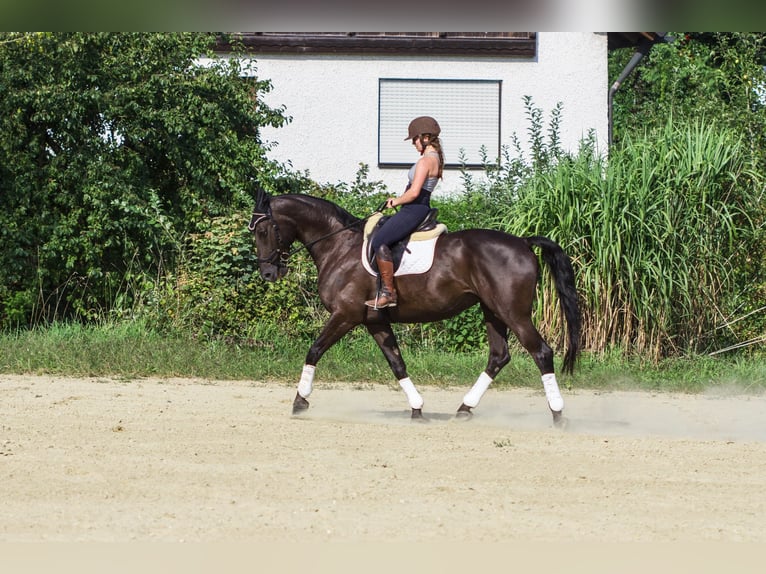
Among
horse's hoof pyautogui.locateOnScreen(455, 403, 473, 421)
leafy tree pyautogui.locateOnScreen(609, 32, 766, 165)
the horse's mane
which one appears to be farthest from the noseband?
leafy tree pyautogui.locateOnScreen(609, 32, 766, 165)

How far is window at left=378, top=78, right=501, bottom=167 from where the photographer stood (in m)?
21.0

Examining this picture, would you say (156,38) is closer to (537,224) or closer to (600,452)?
(537,224)

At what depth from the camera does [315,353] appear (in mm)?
8555

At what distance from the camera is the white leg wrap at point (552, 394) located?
26.6 ft

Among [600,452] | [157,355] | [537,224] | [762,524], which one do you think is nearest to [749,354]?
[537,224]

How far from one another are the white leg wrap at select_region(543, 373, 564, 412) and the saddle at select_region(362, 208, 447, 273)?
155 cm

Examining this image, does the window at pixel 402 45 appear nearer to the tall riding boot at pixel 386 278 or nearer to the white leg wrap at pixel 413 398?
the tall riding boot at pixel 386 278

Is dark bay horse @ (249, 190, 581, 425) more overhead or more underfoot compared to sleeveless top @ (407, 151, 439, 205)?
more underfoot

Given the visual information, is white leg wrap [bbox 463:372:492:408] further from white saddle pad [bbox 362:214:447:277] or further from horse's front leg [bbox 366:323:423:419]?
white saddle pad [bbox 362:214:447:277]

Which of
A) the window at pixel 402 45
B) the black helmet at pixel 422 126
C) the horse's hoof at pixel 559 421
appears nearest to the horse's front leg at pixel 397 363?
the horse's hoof at pixel 559 421

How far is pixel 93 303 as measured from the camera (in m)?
13.9

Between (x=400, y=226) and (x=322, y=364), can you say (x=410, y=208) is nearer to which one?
(x=400, y=226)

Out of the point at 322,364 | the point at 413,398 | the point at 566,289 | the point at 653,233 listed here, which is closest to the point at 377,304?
the point at 413,398

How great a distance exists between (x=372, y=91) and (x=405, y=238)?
42.5 feet
